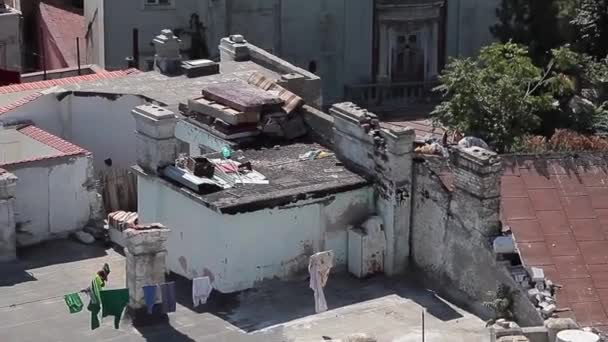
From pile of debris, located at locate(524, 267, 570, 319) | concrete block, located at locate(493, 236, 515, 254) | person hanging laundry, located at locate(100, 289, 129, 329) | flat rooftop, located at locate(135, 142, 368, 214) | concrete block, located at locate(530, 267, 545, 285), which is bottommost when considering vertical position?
person hanging laundry, located at locate(100, 289, 129, 329)

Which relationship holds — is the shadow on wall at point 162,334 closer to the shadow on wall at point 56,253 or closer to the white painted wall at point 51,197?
the shadow on wall at point 56,253

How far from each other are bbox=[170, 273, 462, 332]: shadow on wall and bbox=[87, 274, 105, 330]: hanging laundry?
2.22 m

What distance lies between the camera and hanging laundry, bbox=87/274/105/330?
35.4 m

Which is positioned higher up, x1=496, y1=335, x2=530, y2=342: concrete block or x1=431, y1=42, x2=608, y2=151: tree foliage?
x1=431, y1=42, x2=608, y2=151: tree foliage

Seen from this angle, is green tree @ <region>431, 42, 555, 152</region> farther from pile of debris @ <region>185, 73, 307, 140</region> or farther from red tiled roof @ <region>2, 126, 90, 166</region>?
red tiled roof @ <region>2, 126, 90, 166</region>

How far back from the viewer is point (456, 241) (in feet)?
121

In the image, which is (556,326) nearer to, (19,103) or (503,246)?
(503,246)

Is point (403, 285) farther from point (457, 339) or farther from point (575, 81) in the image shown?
point (575, 81)

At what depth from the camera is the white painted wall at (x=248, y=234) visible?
3697 cm

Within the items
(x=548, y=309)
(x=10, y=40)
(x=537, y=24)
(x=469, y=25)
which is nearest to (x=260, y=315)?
(x=548, y=309)

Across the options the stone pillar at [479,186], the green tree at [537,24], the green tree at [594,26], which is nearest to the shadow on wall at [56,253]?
the stone pillar at [479,186]

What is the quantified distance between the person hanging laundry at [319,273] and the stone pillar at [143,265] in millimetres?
3311

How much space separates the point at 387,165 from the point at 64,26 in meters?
27.5

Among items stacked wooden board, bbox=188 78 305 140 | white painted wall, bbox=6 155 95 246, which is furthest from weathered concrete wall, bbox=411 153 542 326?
white painted wall, bbox=6 155 95 246
